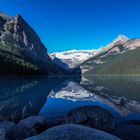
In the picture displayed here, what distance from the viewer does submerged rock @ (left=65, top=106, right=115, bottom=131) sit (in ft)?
58.4

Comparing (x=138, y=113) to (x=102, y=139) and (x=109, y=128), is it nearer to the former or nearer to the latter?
(x=109, y=128)

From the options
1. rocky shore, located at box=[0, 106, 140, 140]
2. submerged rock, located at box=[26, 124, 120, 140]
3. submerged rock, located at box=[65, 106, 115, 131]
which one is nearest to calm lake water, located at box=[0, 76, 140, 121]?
submerged rock, located at box=[65, 106, 115, 131]

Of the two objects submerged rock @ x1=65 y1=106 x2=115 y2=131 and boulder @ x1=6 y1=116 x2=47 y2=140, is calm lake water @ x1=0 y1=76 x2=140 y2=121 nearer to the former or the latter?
submerged rock @ x1=65 y1=106 x2=115 y2=131

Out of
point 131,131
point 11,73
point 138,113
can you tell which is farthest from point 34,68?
point 131,131

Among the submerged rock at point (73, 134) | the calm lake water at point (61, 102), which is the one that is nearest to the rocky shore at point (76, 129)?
the submerged rock at point (73, 134)

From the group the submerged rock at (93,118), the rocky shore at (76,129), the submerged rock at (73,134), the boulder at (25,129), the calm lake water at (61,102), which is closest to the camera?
the submerged rock at (73,134)

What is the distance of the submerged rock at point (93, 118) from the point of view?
1780cm

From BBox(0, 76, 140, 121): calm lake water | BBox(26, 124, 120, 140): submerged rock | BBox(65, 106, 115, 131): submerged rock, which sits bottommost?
BBox(0, 76, 140, 121): calm lake water

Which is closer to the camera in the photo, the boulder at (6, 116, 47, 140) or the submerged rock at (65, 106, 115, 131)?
the boulder at (6, 116, 47, 140)

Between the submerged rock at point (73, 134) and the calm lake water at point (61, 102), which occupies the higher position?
the submerged rock at point (73, 134)

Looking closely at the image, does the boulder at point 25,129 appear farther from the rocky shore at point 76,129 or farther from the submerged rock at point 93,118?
the submerged rock at point 93,118

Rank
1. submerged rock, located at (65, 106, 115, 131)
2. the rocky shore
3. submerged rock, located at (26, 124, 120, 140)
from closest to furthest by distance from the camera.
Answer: submerged rock, located at (26, 124, 120, 140), the rocky shore, submerged rock, located at (65, 106, 115, 131)

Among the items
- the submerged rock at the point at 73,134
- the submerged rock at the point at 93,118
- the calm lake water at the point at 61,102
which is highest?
the submerged rock at the point at 73,134

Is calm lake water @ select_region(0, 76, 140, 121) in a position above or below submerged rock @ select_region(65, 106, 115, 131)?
below
